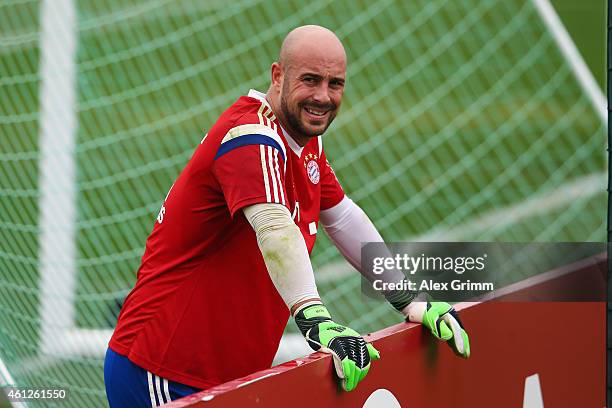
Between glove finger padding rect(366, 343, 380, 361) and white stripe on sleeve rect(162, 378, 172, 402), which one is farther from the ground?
glove finger padding rect(366, 343, 380, 361)

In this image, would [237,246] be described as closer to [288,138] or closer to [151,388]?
[288,138]

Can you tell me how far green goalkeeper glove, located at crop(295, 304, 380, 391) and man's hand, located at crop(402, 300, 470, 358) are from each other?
17.2 inches

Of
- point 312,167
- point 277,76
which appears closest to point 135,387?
point 312,167

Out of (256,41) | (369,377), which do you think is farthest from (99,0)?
(369,377)

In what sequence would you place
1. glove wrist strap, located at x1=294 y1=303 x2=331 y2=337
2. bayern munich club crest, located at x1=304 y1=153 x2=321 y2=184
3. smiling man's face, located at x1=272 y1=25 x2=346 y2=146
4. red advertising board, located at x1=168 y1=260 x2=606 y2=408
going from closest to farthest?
1. red advertising board, located at x1=168 y1=260 x2=606 y2=408
2. glove wrist strap, located at x1=294 y1=303 x2=331 y2=337
3. smiling man's face, located at x1=272 y1=25 x2=346 y2=146
4. bayern munich club crest, located at x1=304 y1=153 x2=321 y2=184

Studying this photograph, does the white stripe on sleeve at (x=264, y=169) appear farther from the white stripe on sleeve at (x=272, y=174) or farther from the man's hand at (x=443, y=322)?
the man's hand at (x=443, y=322)

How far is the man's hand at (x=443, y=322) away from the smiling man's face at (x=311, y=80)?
0.54m

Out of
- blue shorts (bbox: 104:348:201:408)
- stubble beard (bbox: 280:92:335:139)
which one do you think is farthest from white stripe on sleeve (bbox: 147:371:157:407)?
stubble beard (bbox: 280:92:335:139)

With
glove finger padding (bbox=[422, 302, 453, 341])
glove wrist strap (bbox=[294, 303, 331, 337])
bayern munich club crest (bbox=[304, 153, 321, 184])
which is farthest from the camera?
glove finger padding (bbox=[422, 302, 453, 341])

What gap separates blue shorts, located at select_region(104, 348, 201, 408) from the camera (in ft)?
8.18

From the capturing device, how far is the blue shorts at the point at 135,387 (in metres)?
2.49

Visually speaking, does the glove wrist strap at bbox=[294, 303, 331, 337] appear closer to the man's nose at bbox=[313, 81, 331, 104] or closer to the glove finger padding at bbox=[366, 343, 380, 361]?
the glove finger padding at bbox=[366, 343, 380, 361]

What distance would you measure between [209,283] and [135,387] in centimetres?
29

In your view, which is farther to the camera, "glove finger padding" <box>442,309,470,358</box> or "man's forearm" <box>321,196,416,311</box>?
"man's forearm" <box>321,196,416,311</box>
